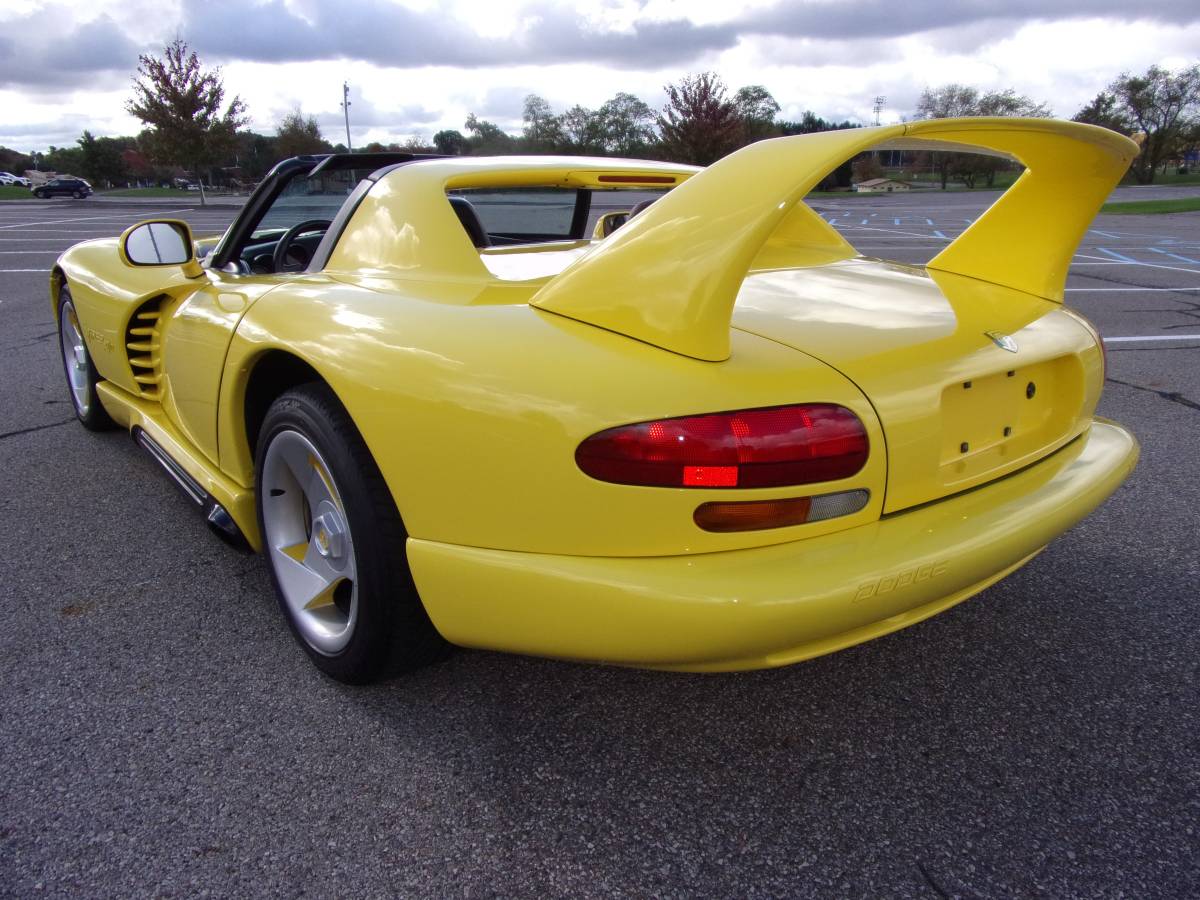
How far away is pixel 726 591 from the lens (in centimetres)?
145

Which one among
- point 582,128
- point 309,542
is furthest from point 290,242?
point 582,128

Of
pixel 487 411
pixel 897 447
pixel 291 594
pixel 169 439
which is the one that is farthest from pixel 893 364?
pixel 169 439

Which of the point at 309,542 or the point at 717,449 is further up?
the point at 717,449

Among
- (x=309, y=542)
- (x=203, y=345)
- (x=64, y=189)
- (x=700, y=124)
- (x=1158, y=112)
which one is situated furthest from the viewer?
(x=1158, y=112)

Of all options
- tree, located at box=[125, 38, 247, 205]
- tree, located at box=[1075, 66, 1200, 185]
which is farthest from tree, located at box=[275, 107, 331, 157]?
tree, located at box=[1075, 66, 1200, 185]

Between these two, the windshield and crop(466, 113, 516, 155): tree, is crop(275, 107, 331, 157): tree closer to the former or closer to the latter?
crop(466, 113, 516, 155): tree

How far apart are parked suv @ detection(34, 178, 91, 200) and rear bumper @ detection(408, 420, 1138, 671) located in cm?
4655

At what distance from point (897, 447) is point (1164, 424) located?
3123 millimetres

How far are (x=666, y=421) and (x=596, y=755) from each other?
0.80 meters

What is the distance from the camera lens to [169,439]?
281 cm

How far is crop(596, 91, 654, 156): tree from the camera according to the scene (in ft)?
121

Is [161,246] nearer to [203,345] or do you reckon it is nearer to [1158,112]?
[203,345]

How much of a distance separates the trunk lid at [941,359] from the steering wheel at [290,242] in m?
1.53

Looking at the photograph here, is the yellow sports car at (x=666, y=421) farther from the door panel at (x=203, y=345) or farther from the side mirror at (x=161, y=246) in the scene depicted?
the side mirror at (x=161, y=246)
